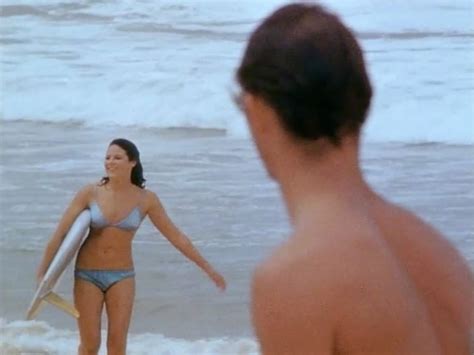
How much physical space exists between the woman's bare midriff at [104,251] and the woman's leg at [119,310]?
0.27ft

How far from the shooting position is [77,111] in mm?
7613

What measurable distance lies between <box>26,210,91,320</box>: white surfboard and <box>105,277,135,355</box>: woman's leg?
0.14m

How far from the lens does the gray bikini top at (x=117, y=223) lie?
3965 millimetres

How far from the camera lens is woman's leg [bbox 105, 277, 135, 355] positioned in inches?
160

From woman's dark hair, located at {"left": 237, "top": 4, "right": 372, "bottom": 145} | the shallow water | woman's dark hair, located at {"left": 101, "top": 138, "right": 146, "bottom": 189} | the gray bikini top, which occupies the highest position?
woman's dark hair, located at {"left": 237, "top": 4, "right": 372, "bottom": 145}

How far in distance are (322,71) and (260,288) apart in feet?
0.72

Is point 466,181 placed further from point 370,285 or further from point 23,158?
point 370,285

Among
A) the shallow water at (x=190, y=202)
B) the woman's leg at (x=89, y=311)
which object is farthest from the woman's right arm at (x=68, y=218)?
the shallow water at (x=190, y=202)

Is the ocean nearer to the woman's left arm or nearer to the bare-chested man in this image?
the woman's left arm


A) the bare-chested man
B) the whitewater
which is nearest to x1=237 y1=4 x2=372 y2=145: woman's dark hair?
the bare-chested man

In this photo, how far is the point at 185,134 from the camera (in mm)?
7480

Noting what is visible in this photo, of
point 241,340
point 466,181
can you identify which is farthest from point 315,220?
point 466,181

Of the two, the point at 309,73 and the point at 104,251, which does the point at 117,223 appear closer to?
the point at 104,251

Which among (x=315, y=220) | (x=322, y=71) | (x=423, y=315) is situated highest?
(x=322, y=71)
